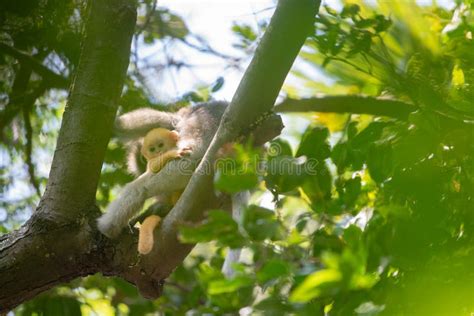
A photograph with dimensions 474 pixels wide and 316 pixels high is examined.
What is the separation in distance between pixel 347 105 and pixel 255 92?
1725 mm

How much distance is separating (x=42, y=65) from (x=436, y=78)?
2.64 m

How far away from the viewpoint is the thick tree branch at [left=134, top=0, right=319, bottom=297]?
252 cm

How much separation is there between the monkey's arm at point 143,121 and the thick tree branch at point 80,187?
0.67 m

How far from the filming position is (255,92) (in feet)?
8.65

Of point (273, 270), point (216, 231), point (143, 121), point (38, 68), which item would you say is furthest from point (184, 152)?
point (273, 270)

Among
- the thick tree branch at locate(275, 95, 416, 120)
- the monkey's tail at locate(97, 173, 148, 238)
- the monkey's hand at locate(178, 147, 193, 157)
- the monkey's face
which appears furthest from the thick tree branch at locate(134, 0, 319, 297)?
the thick tree branch at locate(275, 95, 416, 120)

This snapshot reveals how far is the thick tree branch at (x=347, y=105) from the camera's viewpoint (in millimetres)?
3663

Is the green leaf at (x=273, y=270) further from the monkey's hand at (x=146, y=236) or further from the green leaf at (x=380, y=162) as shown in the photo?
the monkey's hand at (x=146, y=236)

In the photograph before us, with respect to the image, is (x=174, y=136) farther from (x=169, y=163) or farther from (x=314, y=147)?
(x=314, y=147)

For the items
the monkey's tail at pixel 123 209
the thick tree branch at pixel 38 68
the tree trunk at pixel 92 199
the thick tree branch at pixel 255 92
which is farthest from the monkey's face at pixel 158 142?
the thick tree branch at pixel 38 68

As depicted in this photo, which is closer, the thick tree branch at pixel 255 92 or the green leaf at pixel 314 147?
the green leaf at pixel 314 147

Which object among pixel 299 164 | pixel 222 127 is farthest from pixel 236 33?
pixel 299 164

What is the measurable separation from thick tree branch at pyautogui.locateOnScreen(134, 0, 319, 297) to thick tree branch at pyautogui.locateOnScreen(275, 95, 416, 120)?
1.11m

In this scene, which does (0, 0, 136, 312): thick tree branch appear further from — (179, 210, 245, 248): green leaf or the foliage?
(179, 210, 245, 248): green leaf
